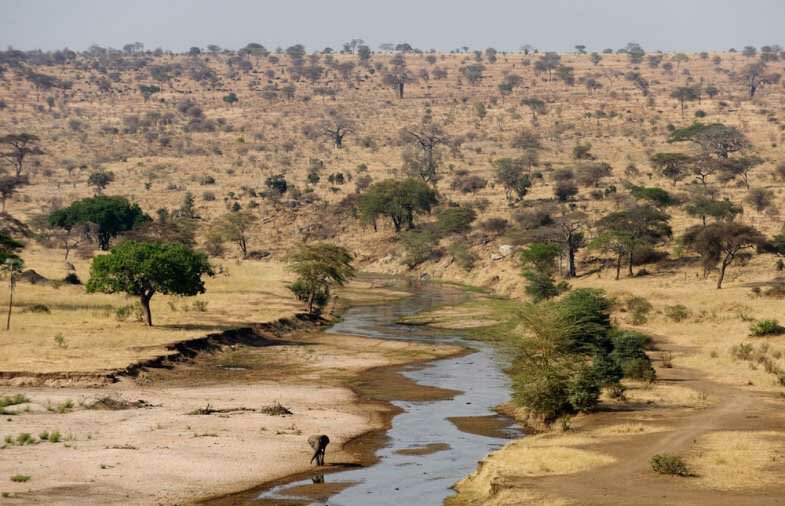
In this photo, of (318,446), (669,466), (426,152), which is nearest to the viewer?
(669,466)

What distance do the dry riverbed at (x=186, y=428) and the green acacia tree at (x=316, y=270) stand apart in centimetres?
2362

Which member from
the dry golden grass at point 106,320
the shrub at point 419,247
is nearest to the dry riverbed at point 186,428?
the dry golden grass at point 106,320

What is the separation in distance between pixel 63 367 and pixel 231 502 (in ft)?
74.5

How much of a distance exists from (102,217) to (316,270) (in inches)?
1599

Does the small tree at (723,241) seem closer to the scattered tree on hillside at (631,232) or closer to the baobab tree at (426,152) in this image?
the scattered tree on hillside at (631,232)

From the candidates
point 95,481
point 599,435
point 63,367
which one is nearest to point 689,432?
point 599,435

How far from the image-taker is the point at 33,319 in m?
63.8

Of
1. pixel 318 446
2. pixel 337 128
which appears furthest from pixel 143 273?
pixel 337 128

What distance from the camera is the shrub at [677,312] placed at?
7062cm

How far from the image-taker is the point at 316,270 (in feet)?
270

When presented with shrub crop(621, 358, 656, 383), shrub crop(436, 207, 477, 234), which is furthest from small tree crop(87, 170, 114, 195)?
shrub crop(621, 358, 656, 383)

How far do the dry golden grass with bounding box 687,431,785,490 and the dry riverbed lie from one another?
37.5 ft

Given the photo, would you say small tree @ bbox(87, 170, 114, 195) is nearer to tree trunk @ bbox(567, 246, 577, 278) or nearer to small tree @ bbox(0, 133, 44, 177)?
small tree @ bbox(0, 133, 44, 177)

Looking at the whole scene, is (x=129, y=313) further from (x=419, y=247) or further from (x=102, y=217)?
(x=419, y=247)
